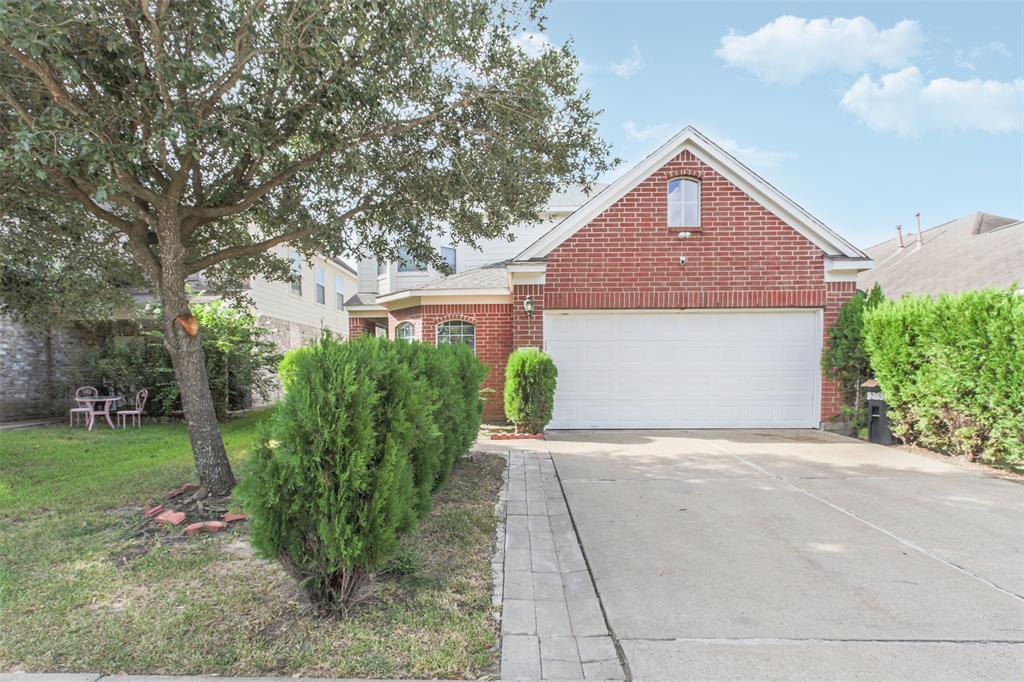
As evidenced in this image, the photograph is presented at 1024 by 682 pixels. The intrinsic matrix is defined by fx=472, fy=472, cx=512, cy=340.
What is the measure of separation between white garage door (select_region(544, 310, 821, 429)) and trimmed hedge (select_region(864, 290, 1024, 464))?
1587 mm

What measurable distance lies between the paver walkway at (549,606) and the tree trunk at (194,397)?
2940mm

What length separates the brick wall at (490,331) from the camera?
10375mm

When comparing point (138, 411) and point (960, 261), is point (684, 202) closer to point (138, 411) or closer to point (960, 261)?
point (960, 261)

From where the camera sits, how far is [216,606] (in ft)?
8.95

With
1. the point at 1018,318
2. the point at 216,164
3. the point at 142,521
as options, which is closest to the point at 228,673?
the point at 142,521

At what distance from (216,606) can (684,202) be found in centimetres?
921

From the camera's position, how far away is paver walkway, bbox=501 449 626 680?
7.32ft

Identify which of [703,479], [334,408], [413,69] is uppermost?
[413,69]

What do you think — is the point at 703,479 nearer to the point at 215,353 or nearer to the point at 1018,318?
the point at 1018,318

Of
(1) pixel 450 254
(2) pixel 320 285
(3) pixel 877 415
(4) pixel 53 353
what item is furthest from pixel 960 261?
(4) pixel 53 353

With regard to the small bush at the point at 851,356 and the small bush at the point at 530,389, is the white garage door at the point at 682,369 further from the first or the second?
the small bush at the point at 530,389

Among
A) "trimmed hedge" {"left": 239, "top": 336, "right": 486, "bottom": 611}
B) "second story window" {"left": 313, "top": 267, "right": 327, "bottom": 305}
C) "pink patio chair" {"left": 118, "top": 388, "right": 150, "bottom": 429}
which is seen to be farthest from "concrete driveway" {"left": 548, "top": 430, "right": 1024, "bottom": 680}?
"second story window" {"left": 313, "top": 267, "right": 327, "bottom": 305}

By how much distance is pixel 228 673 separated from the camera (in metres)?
2.19

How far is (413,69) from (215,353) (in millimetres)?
8495
